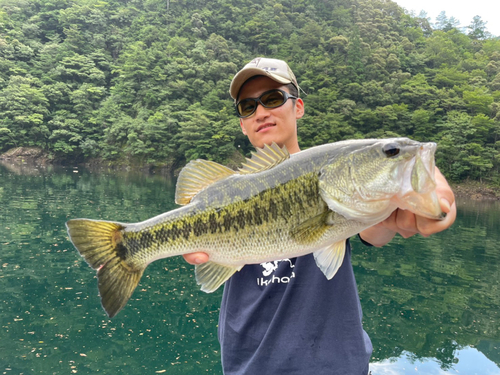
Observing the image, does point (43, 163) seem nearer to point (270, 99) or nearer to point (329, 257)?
point (270, 99)

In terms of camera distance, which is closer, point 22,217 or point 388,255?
point 388,255

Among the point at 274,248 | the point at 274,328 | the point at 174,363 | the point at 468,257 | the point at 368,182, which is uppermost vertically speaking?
the point at 368,182

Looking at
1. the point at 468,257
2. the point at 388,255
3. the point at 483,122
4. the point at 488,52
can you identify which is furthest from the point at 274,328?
the point at 488,52

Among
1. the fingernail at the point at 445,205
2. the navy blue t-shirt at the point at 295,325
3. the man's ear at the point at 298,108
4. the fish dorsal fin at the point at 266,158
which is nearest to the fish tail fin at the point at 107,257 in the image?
the navy blue t-shirt at the point at 295,325

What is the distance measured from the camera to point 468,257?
15977 millimetres

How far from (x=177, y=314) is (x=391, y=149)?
8.17 m

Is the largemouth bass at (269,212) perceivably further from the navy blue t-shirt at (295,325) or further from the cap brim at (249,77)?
the cap brim at (249,77)

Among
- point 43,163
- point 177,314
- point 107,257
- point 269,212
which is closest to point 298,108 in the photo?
point 269,212

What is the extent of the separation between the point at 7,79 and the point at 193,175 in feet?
253

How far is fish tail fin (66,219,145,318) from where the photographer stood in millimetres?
2059

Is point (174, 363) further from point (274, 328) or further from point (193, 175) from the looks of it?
point (193, 175)

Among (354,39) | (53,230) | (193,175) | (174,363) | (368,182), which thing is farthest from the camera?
(354,39)

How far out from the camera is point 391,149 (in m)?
1.85

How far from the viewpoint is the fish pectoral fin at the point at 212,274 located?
2188 mm
